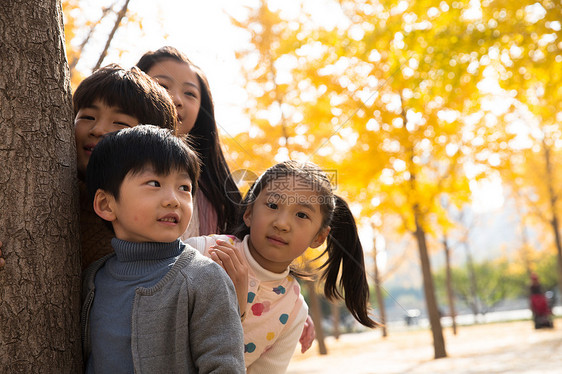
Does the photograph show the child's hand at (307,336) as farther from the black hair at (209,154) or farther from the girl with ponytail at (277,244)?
the black hair at (209,154)

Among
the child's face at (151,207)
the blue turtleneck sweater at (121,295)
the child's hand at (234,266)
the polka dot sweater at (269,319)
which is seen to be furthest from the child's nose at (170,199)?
the polka dot sweater at (269,319)

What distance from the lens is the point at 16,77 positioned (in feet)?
4.84

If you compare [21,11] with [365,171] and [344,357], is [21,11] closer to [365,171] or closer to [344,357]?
[365,171]

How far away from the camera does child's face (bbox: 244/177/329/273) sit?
2299mm

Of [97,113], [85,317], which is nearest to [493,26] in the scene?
[97,113]

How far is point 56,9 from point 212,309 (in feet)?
3.46

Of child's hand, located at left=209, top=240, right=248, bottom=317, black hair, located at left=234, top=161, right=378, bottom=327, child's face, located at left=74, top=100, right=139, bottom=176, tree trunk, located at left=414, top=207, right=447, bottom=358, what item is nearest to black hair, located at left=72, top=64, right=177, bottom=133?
child's face, located at left=74, top=100, right=139, bottom=176

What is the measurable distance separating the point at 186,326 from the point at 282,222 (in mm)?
988

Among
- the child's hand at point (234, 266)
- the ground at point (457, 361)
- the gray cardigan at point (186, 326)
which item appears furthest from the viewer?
the ground at point (457, 361)


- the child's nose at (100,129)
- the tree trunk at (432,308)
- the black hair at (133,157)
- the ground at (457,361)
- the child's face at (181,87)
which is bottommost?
the ground at (457,361)

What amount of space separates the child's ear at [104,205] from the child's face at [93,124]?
308mm

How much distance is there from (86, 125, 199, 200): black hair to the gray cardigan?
0.95 feet

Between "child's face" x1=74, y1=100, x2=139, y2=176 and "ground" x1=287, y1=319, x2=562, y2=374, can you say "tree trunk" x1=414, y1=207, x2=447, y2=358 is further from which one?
"child's face" x1=74, y1=100, x2=139, y2=176

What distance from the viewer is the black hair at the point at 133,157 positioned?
145cm
